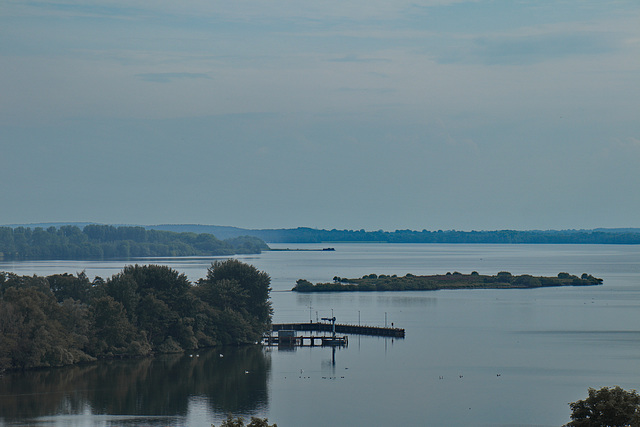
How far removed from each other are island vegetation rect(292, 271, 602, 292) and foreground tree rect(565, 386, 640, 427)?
352 ft

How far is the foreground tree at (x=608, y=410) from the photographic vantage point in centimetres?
3359

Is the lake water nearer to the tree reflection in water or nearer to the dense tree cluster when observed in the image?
the tree reflection in water

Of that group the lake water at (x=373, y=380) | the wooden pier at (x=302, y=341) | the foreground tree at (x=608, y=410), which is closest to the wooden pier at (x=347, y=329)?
the lake water at (x=373, y=380)

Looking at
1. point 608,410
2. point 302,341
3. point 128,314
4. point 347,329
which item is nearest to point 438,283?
point 347,329

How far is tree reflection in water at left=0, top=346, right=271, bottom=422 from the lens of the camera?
2058 inches

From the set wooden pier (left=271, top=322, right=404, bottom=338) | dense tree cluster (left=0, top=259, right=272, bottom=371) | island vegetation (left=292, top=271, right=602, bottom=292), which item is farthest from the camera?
island vegetation (left=292, top=271, right=602, bottom=292)

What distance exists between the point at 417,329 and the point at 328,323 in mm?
9813

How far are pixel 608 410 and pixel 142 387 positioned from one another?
35.0 m

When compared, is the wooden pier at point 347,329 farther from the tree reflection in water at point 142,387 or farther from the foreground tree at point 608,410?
the foreground tree at point 608,410

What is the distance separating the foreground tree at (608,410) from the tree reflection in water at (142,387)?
74.9ft

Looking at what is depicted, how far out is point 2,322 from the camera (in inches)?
2483

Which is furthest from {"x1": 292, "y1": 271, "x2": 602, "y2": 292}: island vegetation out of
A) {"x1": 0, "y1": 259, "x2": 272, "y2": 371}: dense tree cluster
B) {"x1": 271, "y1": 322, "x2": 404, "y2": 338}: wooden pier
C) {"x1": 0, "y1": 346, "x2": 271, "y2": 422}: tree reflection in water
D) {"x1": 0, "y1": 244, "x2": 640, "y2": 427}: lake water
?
{"x1": 0, "y1": 346, "x2": 271, "y2": 422}: tree reflection in water

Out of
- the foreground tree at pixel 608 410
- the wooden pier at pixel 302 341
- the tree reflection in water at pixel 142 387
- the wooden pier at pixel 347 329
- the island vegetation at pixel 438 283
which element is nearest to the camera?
the foreground tree at pixel 608 410

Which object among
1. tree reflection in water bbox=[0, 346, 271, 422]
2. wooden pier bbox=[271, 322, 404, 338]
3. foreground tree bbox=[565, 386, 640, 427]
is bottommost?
tree reflection in water bbox=[0, 346, 271, 422]
